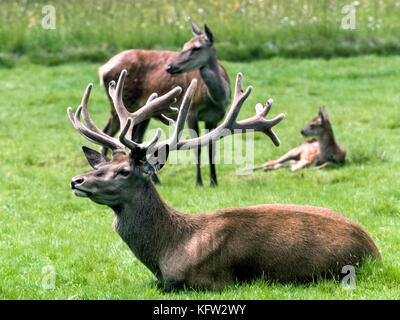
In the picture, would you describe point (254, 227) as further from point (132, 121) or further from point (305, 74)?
point (305, 74)

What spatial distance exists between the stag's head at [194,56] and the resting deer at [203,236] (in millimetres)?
4571

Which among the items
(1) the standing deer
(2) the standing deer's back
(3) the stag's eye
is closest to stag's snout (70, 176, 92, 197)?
(3) the stag's eye

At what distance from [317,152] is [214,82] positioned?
1966mm

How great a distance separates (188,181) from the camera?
10.7 m

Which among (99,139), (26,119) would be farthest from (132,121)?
(26,119)

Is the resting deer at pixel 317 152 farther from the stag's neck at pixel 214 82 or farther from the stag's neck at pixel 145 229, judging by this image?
the stag's neck at pixel 145 229

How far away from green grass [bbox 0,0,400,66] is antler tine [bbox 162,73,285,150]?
11.3 metres

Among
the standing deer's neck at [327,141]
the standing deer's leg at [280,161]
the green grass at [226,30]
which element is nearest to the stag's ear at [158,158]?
the standing deer's leg at [280,161]

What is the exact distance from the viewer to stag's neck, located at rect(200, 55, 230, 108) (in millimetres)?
10531

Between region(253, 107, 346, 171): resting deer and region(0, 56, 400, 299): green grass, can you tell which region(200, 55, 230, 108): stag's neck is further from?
region(253, 107, 346, 171): resting deer

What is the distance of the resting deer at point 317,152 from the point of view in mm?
11086

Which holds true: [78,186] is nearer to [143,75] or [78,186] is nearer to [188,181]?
[188,181]

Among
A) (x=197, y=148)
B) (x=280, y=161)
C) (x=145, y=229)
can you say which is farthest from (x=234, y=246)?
(x=280, y=161)
